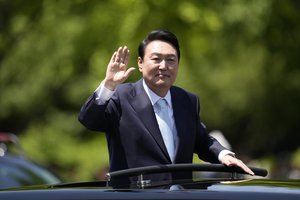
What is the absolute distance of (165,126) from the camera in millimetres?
5496

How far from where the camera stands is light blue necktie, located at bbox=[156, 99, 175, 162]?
5.45 meters

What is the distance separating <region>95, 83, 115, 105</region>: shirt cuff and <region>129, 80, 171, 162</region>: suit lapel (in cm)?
17

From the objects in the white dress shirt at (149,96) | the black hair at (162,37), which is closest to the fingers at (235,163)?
the white dress shirt at (149,96)

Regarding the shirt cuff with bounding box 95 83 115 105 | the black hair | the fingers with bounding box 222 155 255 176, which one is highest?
the black hair

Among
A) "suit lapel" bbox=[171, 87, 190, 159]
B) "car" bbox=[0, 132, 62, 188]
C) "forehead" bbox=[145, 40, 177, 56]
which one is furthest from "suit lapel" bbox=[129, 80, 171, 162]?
"car" bbox=[0, 132, 62, 188]

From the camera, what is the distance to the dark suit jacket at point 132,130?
17.4 feet

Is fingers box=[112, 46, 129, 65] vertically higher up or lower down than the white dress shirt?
higher up

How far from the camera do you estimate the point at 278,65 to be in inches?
720

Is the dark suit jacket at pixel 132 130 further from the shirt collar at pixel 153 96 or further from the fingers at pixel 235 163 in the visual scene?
the fingers at pixel 235 163

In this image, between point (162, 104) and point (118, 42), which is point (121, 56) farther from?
point (118, 42)

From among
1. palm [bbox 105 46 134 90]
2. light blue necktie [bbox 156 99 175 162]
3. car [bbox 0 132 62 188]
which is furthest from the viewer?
car [bbox 0 132 62 188]

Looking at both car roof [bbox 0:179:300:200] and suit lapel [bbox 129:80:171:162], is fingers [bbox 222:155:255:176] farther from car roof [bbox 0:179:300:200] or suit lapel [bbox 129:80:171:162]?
car roof [bbox 0:179:300:200]

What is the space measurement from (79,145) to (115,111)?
22687 millimetres

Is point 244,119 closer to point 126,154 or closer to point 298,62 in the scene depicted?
point 298,62
